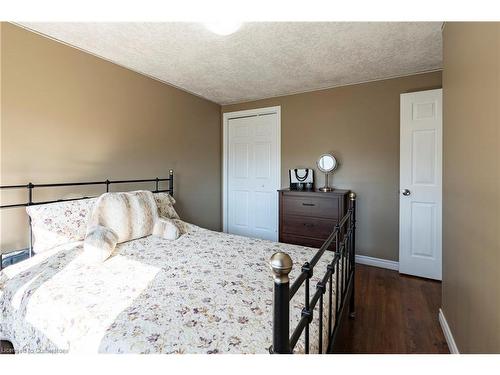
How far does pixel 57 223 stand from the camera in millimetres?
1747

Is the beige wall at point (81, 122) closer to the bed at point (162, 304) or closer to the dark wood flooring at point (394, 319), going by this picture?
the bed at point (162, 304)

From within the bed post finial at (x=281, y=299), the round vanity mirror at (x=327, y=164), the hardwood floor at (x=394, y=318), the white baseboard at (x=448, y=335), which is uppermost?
the round vanity mirror at (x=327, y=164)

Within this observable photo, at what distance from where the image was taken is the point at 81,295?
45.4 inches

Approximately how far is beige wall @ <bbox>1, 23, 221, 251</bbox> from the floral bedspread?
77 cm

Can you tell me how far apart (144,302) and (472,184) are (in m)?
1.72

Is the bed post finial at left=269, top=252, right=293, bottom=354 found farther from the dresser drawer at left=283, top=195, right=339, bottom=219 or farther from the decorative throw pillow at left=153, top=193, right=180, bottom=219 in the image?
the dresser drawer at left=283, top=195, right=339, bottom=219

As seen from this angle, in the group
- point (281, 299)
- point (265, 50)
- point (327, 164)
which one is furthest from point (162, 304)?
point (327, 164)

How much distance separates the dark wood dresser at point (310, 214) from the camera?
282 centimetres

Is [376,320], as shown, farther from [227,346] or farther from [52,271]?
[52,271]

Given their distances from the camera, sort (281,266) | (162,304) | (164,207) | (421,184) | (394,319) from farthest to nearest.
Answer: (421,184) < (164,207) < (394,319) < (162,304) < (281,266)

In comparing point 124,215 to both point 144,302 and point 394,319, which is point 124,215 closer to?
point 144,302

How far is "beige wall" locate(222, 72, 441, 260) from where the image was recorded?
113 inches

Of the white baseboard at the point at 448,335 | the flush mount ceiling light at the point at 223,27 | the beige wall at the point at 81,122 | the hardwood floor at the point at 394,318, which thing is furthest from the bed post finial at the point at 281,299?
the beige wall at the point at 81,122

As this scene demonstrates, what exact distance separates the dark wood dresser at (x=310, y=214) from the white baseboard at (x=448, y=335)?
1.22 m
